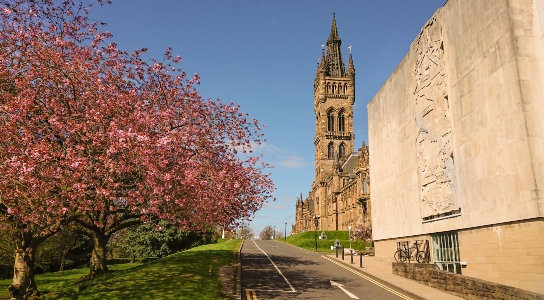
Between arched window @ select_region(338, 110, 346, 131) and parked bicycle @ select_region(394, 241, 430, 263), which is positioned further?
arched window @ select_region(338, 110, 346, 131)

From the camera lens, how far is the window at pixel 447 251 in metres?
20.7

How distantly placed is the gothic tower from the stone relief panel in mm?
78068

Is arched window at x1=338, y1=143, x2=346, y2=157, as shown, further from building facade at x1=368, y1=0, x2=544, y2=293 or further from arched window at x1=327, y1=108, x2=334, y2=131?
building facade at x1=368, y1=0, x2=544, y2=293

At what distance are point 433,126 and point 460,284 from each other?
9.13m

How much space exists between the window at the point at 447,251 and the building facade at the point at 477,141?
56 millimetres

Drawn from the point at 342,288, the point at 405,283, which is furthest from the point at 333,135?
the point at 342,288

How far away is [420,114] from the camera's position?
2458 centimetres

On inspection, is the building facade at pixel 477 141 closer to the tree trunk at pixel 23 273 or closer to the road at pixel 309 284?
the road at pixel 309 284

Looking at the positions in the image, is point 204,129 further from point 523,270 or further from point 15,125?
point 523,270

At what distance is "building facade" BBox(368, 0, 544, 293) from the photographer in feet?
48.8

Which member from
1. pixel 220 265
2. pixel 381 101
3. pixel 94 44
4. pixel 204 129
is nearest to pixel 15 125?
pixel 94 44

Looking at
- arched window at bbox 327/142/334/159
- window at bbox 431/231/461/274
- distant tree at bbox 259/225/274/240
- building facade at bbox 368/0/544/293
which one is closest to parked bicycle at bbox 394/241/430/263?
building facade at bbox 368/0/544/293

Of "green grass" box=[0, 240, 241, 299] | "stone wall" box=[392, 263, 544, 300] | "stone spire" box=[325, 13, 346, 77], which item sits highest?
"stone spire" box=[325, 13, 346, 77]

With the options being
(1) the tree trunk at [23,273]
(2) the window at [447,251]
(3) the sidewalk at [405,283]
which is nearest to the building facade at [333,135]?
(3) the sidewalk at [405,283]
